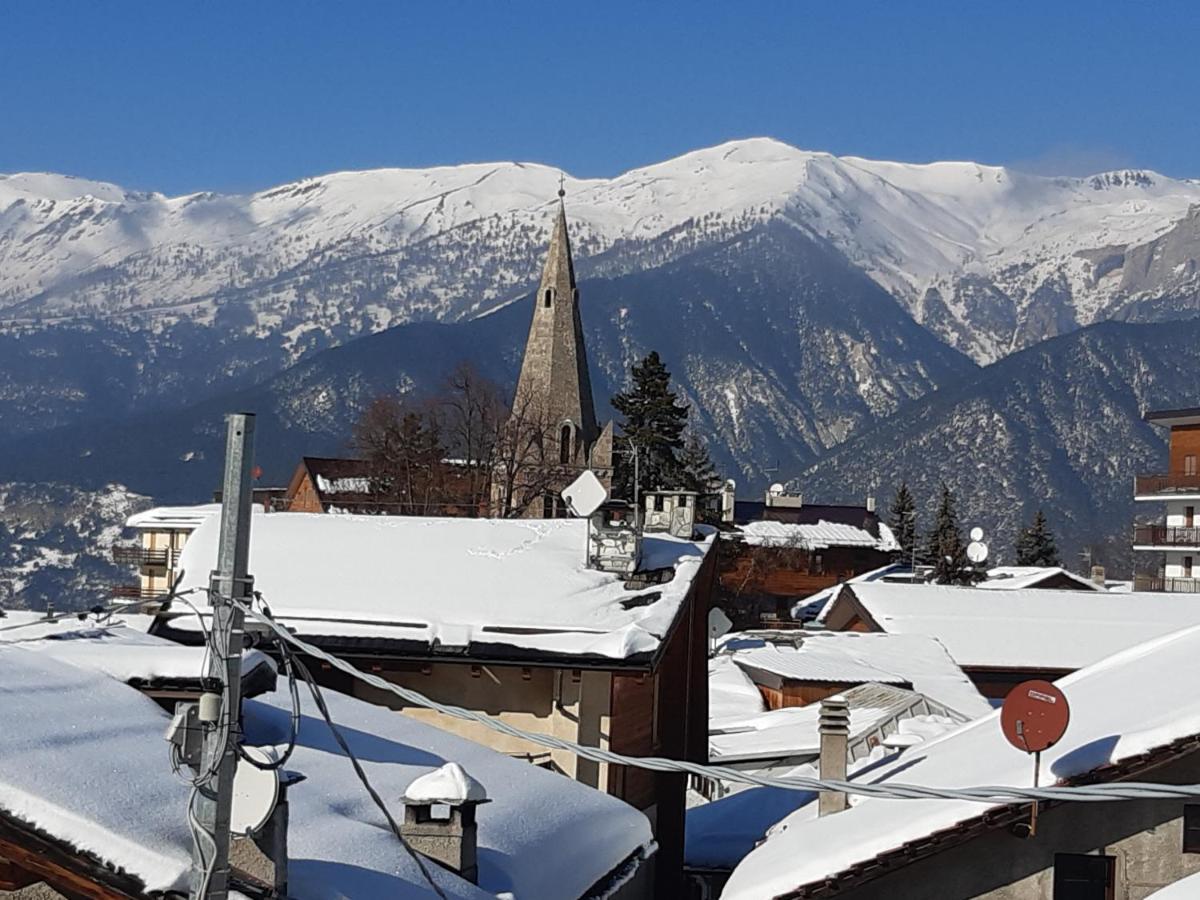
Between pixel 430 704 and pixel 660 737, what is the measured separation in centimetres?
1305

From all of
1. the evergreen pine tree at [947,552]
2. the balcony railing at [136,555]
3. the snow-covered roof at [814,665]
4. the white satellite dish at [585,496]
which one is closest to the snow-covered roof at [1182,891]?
the white satellite dish at [585,496]

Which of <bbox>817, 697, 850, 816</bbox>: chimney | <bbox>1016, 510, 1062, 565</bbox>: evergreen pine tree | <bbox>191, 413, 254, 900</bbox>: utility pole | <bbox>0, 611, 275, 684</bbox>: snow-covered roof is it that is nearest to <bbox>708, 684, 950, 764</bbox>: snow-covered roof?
<bbox>817, 697, 850, 816</bbox>: chimney

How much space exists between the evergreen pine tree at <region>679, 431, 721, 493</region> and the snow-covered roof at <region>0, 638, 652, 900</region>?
60786 millimetres

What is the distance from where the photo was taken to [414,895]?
945 cm

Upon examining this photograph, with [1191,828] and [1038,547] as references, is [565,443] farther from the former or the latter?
[1191,828]

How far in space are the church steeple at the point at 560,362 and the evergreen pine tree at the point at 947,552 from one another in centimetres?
2259

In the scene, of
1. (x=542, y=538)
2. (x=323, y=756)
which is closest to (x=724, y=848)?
(x=542, y=538)

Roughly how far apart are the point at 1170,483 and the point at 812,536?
29287mm

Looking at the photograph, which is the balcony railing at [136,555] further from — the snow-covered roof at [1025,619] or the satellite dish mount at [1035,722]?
the satellite dish mount at [1035,722]

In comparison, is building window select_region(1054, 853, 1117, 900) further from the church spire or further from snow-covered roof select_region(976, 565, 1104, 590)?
the church spire

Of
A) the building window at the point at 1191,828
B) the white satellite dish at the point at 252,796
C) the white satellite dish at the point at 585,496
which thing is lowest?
the building window at the point at 1191,828

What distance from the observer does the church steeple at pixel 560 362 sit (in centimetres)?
8469

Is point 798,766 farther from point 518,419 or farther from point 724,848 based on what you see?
point 518,419

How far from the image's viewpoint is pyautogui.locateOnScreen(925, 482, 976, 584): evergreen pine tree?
94.5 m
